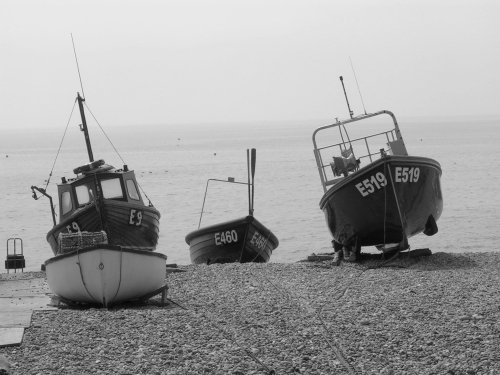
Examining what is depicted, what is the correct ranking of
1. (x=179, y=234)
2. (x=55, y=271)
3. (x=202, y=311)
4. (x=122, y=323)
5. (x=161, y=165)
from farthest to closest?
(x=161, y=165), (x=179, y=234), (x=55, y=271), (x=202, y=311), (x=122, y=323)

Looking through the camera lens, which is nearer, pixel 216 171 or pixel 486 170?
pixel 486 170

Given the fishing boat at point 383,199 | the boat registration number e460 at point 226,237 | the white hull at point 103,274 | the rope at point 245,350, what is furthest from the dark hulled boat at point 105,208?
the rope at point 245,350

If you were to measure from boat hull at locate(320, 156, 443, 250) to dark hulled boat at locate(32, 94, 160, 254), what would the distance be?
150 inches

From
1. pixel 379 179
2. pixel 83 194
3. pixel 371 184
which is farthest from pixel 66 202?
pixel 379 179

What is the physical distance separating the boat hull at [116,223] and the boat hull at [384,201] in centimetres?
375

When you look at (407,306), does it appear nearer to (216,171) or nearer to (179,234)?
(179,234)

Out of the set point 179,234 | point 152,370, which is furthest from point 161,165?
point 152,370

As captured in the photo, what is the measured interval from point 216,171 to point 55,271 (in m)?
60.5

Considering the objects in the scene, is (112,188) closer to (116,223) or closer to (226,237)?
(116,223)

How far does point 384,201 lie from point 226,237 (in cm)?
384

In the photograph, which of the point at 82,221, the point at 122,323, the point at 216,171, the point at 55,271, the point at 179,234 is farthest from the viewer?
the point at 216,171

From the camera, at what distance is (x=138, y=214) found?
1950 centimetres

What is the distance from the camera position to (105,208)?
60.9 ft

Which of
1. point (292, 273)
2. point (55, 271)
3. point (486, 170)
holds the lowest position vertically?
point (486, 170)
